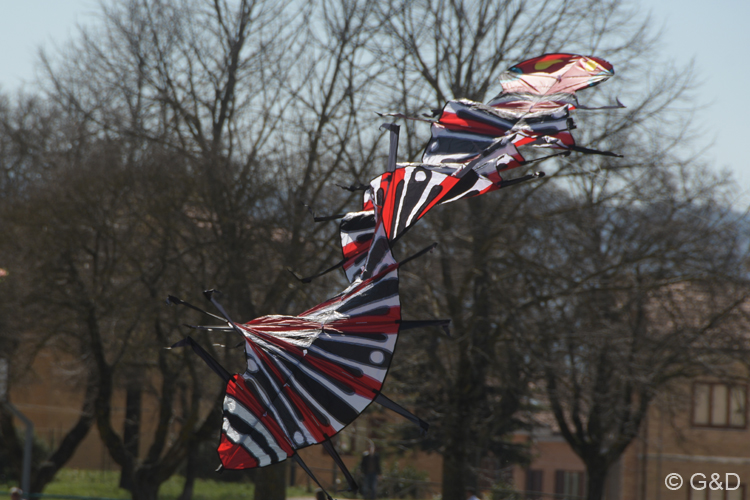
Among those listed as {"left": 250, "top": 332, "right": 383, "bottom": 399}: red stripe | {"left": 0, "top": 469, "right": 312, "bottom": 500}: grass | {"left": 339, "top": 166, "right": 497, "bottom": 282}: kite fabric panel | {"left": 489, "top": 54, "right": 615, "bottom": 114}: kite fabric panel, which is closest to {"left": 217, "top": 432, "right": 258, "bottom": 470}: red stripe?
{"left": 250, "top": 332, "right": 383, "bottom": 399}: red stripe

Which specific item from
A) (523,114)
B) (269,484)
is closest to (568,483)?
(269,484)

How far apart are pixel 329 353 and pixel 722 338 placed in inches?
676

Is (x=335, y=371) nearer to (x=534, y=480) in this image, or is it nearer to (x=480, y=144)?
(x=480, y=144)

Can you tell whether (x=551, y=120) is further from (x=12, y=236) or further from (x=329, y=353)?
(x=12, y=236)

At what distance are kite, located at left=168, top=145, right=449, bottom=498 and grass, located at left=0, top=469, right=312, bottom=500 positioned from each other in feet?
71.8

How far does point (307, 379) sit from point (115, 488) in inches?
951

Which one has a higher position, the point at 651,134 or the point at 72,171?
the point at 651,134

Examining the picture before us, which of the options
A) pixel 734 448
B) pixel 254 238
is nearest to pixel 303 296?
pixel 254 238

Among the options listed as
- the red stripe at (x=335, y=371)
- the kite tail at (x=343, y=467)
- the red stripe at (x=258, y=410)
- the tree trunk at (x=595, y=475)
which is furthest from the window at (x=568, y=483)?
the red stripe at (x=258, y=410)

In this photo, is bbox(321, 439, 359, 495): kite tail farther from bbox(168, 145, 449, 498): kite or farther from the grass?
the grass

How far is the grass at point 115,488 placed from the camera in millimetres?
24388

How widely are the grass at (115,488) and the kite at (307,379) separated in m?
21.9

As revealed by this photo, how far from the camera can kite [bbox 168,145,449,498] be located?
3.52 metres

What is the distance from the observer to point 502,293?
15.3 metres
